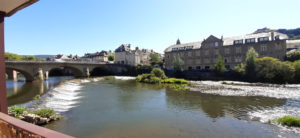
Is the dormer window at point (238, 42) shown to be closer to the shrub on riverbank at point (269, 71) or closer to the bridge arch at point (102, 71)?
the shrub on riverbank at point (269, 71)

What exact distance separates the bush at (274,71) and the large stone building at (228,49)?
14.5m

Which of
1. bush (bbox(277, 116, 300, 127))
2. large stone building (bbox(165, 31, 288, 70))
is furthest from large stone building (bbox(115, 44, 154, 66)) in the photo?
bush (bbox(277, 116, 300, 127))

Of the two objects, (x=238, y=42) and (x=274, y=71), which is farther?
(x=238, y=42)

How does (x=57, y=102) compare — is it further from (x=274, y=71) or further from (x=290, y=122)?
(x=274, y=71)

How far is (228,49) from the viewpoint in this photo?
54.4 meters

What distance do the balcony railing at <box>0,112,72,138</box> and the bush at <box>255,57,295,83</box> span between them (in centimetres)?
A: 4071

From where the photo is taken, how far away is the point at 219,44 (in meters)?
55.9

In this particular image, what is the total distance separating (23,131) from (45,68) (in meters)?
48.8

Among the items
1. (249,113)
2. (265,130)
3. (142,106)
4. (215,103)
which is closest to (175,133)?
(265,130)

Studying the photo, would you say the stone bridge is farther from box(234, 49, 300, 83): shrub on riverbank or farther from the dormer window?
box(234, 49, 300, 83): shrub on riverbank

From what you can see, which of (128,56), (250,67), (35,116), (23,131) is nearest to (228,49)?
(250,67)

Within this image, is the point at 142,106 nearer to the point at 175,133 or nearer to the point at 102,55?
the point at 175,133

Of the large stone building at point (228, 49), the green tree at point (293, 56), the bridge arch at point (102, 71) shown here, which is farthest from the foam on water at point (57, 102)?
the green tree at point (293, 56)

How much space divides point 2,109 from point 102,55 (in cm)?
9781
